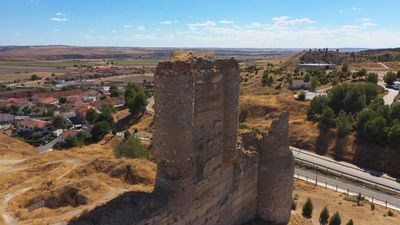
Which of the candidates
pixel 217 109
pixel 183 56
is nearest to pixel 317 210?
pixel 217 109

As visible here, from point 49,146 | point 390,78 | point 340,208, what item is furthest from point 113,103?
point 340,208

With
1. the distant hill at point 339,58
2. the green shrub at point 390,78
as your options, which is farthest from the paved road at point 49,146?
the distant hill at point 339,58

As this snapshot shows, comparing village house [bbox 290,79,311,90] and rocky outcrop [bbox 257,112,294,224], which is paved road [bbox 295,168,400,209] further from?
village house [bbox 290,79,311,90]

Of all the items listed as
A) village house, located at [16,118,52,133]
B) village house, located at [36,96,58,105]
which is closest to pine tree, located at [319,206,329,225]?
village house, located at [16,118,52,133]

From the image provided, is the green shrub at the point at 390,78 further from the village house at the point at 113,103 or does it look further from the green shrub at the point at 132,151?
the green shrub at the point at 132,151

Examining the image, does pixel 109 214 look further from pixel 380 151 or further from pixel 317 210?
pixel 380 151
